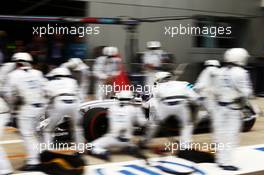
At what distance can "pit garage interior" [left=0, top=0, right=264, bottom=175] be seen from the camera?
10294 millimetres

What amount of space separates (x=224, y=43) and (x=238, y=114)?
12.6 m

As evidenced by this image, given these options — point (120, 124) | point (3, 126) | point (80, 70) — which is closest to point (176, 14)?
point (80, 70)

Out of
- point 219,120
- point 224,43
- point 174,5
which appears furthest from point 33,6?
point 219,120

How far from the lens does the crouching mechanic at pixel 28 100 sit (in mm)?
6980

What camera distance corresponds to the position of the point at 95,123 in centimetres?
879

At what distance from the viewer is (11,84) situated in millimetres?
6977

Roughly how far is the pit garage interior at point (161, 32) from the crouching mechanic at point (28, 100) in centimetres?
137

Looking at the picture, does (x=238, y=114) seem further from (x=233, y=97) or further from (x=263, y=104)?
(x=263, y=104)

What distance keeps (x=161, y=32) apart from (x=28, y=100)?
1128 cm

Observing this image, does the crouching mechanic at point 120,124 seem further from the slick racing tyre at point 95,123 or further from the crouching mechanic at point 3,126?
the crouching mechanic at point 3,126

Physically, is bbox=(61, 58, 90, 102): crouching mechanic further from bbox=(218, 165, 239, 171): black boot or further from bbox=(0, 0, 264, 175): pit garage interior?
bbox=(218, 165, 239, 171): black boot

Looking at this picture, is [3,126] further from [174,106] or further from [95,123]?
[174,106]

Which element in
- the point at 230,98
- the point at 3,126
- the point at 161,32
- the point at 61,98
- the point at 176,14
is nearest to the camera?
the point at 3,126

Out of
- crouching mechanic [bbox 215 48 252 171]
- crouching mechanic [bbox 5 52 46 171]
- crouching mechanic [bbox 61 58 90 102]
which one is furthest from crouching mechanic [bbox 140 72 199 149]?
crouching mechanic [bbox 61 58 90 102]
